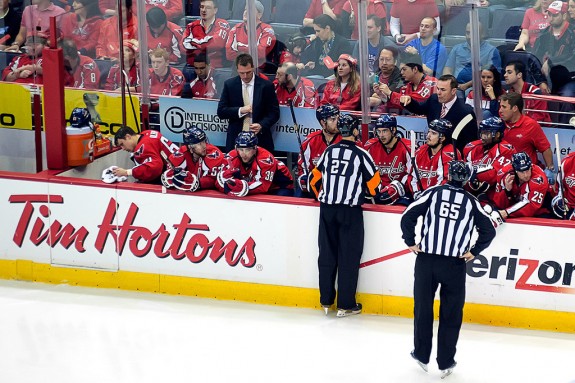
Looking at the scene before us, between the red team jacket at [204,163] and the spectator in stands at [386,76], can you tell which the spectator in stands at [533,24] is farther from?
the red team jacket at [204,163]

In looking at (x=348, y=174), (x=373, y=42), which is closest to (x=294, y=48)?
(x=373, y=42)

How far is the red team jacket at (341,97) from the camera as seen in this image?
31.1 ft

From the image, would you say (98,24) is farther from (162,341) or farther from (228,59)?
(162,341)

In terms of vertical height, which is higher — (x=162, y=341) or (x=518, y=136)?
(x=518, y=136)

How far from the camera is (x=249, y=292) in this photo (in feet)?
29.8

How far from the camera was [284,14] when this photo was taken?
9570mm

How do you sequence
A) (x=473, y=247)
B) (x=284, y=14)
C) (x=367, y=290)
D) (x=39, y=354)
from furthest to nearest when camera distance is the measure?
(x=284, y=14) < (x=367, y=290) < (x=39, y=354) < (x=473, y=247)

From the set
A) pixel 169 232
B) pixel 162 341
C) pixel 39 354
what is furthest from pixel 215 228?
pixel 39 354

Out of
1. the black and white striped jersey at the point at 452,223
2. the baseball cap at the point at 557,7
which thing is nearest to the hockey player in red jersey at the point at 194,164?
the black and white striped jersey at the point at 452,223

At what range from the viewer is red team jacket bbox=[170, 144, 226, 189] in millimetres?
9141

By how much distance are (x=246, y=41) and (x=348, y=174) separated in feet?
5.80

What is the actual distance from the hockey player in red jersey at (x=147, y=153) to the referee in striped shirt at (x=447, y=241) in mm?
2361

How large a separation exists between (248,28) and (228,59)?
1.07 feet

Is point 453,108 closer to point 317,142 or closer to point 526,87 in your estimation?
point 526,87
